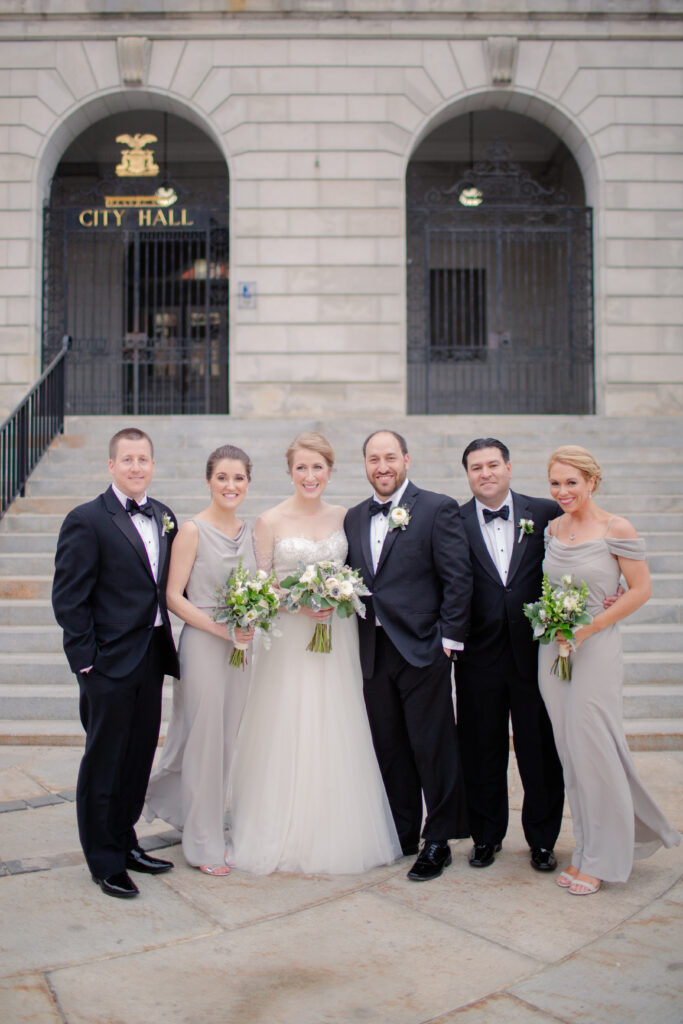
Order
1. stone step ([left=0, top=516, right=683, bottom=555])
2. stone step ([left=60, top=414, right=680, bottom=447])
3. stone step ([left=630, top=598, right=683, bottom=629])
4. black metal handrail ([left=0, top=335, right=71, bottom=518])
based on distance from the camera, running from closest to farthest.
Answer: stone step ([left=630, top=598, right=683, bottom=629]) < stone step ([left=0, top=516, right=683, bottom=555]) < black metal handrail ([left=0, top=335, right=71, bottom=518]) < stone step ([left=60, top=414, right=680, bottom=447])

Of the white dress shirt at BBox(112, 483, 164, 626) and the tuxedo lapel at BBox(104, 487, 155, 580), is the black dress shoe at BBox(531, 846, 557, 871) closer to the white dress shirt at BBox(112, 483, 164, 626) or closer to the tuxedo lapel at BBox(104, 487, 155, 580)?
the white dress shirt at BBox(112, 483, 164, 626)

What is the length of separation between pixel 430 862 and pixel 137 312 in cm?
1105

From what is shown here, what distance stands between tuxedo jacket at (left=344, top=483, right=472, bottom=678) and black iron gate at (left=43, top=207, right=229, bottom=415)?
360 inches

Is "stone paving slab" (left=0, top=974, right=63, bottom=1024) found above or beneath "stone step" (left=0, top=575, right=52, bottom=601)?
beneath

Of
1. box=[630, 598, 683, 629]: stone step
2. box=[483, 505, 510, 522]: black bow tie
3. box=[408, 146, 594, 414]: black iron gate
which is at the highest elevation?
box=[408, 146, 594, 414]: black iron gate

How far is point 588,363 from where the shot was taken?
562 inches

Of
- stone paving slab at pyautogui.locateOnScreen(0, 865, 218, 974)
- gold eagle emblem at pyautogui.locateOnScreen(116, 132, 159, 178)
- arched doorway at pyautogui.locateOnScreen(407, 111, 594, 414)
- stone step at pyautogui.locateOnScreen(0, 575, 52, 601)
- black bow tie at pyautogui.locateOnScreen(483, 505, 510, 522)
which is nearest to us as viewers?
stone paving slab at pyautogui.locateOnScreen(0, 865, 218, 974)

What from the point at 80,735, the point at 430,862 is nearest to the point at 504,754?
the point at 430,862

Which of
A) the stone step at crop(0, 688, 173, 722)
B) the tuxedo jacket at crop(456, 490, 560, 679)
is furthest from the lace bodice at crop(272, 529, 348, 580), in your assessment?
the stone step at crop(0, 688, 173, 722)

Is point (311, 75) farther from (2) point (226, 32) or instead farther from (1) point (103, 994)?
(1) point (103, 994)

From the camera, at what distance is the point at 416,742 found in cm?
447

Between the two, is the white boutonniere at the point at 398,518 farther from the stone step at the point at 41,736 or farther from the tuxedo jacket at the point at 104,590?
the stone step at the point at 41,736

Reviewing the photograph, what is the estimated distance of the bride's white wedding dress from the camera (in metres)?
4.39

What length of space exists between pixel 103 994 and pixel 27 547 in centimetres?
617
